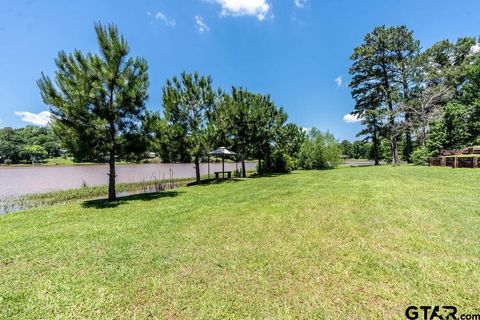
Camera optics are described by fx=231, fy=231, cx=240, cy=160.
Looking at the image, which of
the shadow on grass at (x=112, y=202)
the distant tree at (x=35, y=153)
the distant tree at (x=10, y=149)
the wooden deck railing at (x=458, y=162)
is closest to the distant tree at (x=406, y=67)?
the wooden deck railing at (x=458, y=162)

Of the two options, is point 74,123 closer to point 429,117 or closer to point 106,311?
point 106,311

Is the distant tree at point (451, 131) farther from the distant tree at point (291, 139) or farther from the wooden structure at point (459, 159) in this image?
the distant tree at point (291, 139)

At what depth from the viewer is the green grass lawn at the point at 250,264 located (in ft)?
8.46

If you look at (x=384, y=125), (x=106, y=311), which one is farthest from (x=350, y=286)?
(x=384, y=125)

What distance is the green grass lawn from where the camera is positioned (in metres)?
2.58

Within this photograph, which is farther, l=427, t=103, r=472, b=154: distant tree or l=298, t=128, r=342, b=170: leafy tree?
l=298, t=128, r=342, b=170: leafy tree

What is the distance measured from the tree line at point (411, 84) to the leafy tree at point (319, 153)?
584 centimetres

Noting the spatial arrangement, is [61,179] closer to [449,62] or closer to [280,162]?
[280,162]

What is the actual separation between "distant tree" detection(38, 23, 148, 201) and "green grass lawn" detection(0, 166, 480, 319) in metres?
3.73

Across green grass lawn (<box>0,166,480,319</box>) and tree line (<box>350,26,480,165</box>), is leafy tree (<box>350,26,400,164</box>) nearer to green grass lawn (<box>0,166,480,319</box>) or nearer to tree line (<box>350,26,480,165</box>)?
tree line (<box>350,26,480,165</box>)

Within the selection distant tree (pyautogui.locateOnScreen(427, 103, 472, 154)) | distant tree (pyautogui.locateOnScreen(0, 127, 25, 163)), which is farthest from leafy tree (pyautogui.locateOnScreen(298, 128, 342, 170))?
distant tree (pyautogui.locateOnScreen(0, 127, 25, 163))

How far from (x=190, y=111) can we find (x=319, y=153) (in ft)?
53.8

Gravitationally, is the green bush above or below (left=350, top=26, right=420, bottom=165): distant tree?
below

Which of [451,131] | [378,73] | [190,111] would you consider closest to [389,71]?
[378,73]
